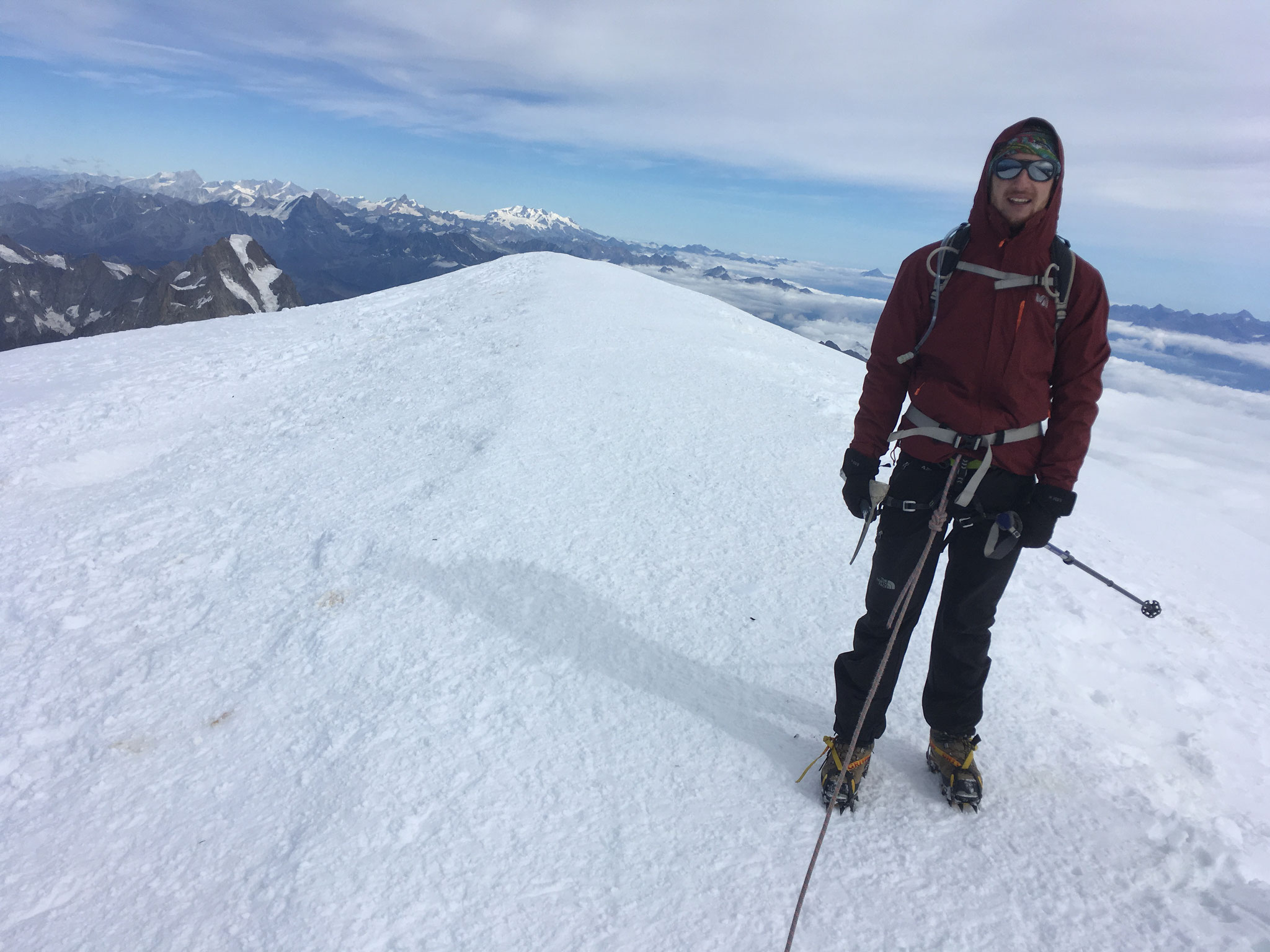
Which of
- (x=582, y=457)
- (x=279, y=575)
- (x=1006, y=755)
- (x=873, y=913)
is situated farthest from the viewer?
(x=582, y=457)

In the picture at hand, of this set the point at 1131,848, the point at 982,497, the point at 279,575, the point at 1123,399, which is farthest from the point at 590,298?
the point at 1123,399

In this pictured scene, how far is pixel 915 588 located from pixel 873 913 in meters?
1.52

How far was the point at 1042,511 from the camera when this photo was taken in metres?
3.00

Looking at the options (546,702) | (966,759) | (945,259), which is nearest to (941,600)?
(966,759)

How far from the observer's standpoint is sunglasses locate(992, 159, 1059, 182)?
2.81m

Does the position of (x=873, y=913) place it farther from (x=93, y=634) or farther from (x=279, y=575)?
(x=93, y=634)

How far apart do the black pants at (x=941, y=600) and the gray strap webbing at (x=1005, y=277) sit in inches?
35.0

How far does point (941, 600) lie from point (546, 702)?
2.50 m

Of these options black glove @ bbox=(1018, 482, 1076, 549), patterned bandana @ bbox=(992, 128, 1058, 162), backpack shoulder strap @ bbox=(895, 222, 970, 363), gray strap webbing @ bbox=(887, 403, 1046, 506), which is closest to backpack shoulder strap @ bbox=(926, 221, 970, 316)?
backpack shoulder strap @ bbox=(895, 222, 970, 363)

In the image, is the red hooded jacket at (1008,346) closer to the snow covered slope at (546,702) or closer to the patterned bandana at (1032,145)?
the patterned bandana at (1032,145)

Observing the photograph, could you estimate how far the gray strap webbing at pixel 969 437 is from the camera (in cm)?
304

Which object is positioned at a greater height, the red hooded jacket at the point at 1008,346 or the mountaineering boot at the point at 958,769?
the red hooded jacket at the point at 1008,346

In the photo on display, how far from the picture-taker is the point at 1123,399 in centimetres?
13125

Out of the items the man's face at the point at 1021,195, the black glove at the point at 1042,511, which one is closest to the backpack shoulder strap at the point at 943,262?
the man's face at the point at 1021,195
